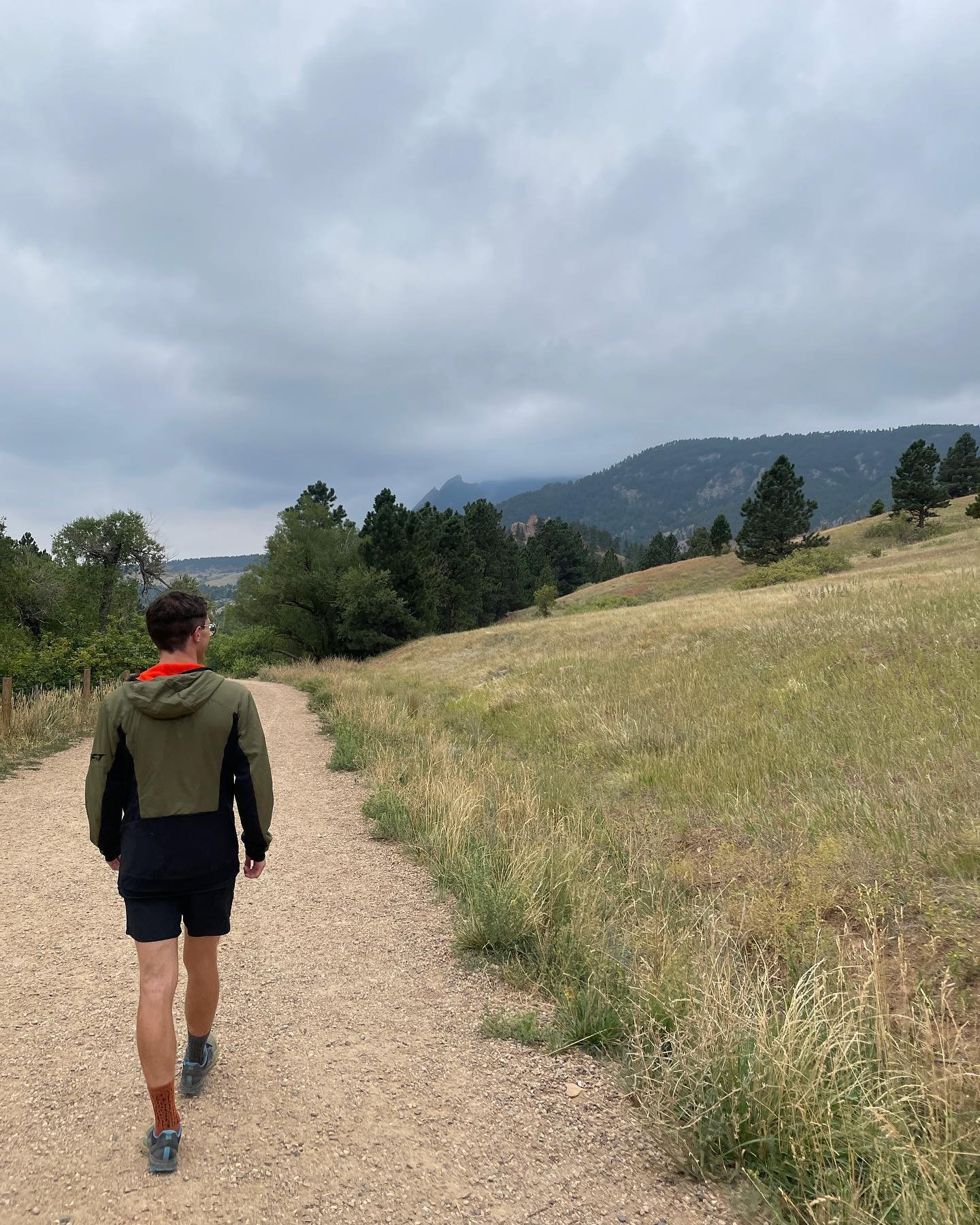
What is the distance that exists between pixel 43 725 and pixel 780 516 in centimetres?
5172

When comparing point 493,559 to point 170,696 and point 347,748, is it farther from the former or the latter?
point 170,696

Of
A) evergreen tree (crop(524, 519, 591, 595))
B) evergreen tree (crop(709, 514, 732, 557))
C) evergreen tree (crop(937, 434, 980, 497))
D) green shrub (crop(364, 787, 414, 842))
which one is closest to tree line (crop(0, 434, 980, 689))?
evergreen tree (crop(937, 434, 980, 497))

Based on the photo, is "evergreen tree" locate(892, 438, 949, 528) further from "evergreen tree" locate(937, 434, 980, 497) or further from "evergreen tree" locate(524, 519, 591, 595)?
"evergreen tree" locate(524, 519, 591, 595)

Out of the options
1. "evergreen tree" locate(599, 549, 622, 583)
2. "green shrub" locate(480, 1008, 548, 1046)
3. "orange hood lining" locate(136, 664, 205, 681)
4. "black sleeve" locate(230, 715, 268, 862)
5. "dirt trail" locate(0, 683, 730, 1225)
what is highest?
Answer: "evergreen tree" locate(599, 549, 622, 583)

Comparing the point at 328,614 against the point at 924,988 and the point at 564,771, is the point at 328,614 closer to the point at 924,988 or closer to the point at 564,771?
the point at 564,771

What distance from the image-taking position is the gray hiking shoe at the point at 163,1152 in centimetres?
236

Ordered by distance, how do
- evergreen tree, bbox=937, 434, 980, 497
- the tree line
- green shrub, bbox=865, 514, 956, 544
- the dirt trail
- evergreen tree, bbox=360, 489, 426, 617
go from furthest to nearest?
evergreen tree, bbox=937, 434, 980, 497, green shrub, bbox=865, 514, 956, 544, evergreen tree, bbox=360, 489, 426, 617, the tree line, the dirt trail

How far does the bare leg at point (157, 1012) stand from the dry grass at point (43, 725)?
8.47 m

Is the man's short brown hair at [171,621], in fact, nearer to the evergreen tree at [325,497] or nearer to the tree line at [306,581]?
the tree line at [306,581]

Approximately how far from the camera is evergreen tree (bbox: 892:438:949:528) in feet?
174

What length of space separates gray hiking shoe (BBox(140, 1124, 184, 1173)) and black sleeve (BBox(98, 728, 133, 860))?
110cm

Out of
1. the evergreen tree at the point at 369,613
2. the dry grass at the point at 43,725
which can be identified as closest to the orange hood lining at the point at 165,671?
the dry grass at the point at 43,725

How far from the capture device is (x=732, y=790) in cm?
682

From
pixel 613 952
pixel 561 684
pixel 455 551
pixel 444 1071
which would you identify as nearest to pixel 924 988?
pixel 613 952
